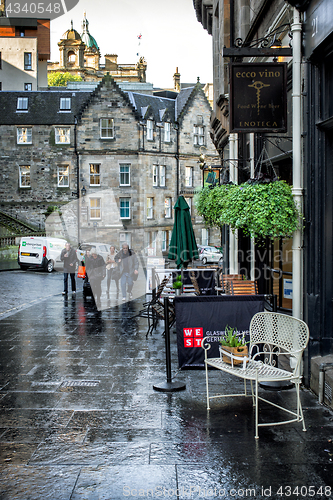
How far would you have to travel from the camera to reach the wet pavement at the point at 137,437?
4.18 meters

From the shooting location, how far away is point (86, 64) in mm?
115875

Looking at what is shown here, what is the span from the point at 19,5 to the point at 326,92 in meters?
61.9

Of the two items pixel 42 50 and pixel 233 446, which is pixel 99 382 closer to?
pixel 233 446

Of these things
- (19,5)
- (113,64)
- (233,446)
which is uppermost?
(113,64)

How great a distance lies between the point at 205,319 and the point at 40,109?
4004 cm

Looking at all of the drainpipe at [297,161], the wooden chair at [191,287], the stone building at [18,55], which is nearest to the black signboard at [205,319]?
the drainpipe at [297,161]

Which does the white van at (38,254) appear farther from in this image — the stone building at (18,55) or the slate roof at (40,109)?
the stone building at (18,55)

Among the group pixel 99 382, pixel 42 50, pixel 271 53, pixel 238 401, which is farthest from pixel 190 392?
pixel 42 50

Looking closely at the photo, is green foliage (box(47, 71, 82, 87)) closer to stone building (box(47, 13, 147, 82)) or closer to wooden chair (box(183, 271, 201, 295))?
stone building (box(47, 13, 147, 82))

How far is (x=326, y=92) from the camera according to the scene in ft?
21.5

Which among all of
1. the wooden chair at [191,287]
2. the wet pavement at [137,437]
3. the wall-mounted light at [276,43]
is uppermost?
the wall-mounted light at [276,43]

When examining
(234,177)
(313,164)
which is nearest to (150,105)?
(234,177)

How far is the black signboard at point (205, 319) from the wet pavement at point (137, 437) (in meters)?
0.39

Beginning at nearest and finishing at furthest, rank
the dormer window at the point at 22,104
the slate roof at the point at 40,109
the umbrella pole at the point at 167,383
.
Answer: the umbrella pole at the point at 167,383 < the slate roof at the point at 40,109 < the dormer window at the point at 22,104
